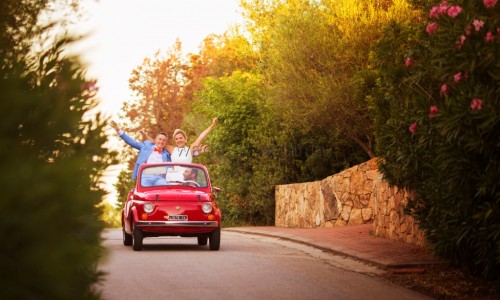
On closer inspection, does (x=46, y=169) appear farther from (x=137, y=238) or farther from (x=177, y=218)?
(x=137, y=238)

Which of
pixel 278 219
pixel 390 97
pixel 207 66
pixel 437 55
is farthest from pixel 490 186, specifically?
pixel 207 66

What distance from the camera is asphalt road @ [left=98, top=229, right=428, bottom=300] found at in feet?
33.8

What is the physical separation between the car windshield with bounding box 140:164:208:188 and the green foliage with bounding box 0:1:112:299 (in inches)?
467

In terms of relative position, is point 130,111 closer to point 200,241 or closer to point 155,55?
point 155,55

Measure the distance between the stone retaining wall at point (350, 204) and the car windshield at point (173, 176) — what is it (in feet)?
12.5

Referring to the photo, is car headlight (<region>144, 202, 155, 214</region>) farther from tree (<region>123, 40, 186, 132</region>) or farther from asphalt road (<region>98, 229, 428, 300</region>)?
tree (<region>123, 40, 186, 132</region>)

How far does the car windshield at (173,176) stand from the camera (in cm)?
1758

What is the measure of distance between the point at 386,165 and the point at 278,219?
15.0m

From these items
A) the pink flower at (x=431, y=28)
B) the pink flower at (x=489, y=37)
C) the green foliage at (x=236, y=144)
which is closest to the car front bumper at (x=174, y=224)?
the pink flower at (x=431, y=28)

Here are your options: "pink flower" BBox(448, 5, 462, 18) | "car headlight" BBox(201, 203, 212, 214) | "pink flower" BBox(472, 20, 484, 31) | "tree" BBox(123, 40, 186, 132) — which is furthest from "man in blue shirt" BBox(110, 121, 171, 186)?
"tree" BBox(123, 40, 186, 132)

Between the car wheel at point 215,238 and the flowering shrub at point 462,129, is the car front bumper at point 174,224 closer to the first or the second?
the car wheel at point 215,238

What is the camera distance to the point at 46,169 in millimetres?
4129

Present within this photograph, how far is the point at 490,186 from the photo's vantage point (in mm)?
9922

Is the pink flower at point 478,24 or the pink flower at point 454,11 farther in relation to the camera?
the pink flower at point 454,11
